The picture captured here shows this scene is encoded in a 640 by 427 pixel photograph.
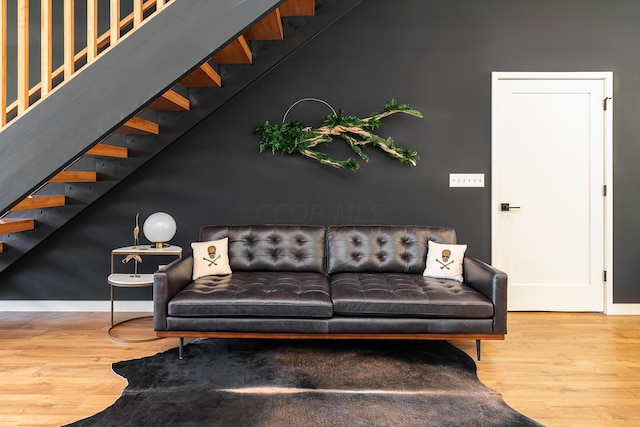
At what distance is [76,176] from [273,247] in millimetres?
1713

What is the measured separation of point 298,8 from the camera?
3908 millimetres

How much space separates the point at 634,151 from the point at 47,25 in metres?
4.62

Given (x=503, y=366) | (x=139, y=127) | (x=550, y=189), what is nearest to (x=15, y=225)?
(x=139, y=127)

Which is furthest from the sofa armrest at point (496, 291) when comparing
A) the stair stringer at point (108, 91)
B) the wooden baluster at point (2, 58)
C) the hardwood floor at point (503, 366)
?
the wooden baluster at point (2, 58)

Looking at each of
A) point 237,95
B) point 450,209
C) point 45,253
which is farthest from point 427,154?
point 45,253

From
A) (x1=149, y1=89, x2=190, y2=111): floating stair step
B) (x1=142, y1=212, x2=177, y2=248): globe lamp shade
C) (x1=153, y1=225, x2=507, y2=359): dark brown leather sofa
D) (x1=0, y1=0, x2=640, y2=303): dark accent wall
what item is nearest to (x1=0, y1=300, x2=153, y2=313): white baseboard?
(x1=0, y1=0, x2=640, y2=303): dark accent wall

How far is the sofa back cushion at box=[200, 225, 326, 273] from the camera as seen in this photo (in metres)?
3.69

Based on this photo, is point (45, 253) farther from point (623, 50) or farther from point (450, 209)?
point (623, 50)

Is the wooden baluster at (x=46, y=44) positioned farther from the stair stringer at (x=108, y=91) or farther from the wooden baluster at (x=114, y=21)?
the wooden baluster at (x=114, y=21)

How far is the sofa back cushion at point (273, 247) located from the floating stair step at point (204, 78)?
1.22 metres

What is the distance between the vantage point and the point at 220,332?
299 centimetres

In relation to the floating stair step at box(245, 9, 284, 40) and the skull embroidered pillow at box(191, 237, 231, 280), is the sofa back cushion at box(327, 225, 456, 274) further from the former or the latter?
the floating stair step at box(245, 9, 284, 40)

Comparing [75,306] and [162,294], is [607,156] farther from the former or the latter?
[75,306]

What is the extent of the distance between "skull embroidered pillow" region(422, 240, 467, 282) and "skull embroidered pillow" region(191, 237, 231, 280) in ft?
5.14
